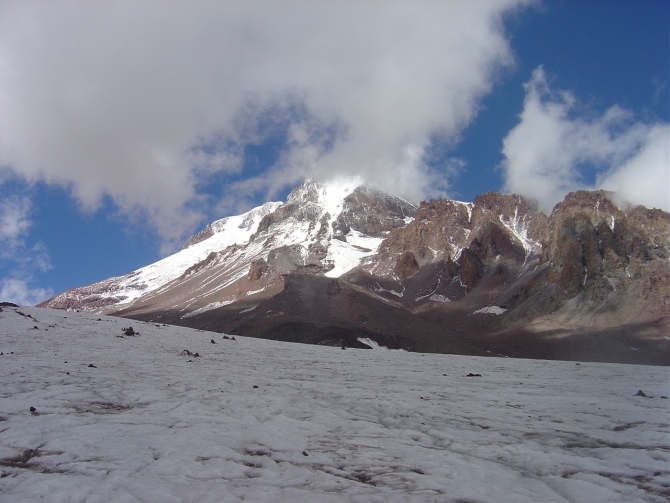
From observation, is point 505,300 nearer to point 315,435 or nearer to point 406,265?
point 406,265

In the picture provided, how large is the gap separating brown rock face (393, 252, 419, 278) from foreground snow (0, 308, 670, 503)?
7072 inches

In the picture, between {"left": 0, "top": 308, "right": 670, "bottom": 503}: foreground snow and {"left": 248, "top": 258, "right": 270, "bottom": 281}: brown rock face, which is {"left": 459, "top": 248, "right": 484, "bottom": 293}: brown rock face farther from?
{"left": 0, "top": 308, "right": 670, "bottom": 503}: foreground snow

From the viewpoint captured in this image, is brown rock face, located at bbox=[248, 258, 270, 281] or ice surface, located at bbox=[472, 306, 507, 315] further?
brown rock face, located at bbox=[248, 258, 270, 281]

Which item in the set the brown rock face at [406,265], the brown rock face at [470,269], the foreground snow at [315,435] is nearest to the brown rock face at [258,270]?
the brown rock face at [406,265]

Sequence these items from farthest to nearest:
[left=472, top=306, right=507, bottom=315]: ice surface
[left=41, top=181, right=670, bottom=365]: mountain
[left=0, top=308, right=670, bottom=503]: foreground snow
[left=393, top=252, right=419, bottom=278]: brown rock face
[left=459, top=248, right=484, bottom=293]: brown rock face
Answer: [left=393, top=252, right=419, bottom=278]: brown rock face
[left=459, top=248, right=484, bottom=293]: brown rock face
[left=472, top=306, right=507, bottom=315]: ice surface
[left=41, top=181, right=670, bottom=365]: mountain
[left=0, top=308, right=670, bottom=503]: foreground snow

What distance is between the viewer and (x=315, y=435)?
8.11m

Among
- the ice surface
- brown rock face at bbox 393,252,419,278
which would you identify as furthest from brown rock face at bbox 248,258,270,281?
the ice surface

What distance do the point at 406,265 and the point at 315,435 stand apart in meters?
189

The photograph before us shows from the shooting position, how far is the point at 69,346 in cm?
1694

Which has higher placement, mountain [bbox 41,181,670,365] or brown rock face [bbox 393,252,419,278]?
brown rock face [bbox 393,252,419,278]

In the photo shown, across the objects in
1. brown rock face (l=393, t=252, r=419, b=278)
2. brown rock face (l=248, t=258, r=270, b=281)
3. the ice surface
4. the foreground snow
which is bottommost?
the foreground snow

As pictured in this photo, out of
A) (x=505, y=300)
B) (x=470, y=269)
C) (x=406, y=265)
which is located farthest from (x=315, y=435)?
(x=406, y=265)

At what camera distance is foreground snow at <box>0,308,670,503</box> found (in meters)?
5.93

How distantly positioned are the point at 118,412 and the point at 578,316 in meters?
120
